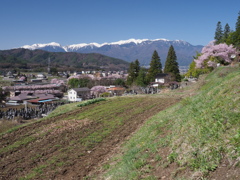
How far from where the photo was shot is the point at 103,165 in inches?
280

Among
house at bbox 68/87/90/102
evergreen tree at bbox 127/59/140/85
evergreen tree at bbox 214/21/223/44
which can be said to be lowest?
house at bbox 68/87/90/102

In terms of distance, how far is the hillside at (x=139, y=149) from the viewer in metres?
4.58

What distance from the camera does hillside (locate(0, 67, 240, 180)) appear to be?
4582mm

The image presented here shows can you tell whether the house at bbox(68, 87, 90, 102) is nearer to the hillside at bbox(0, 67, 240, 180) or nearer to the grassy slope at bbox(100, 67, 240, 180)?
the hillside at bbox(0, 67, 240, 180)

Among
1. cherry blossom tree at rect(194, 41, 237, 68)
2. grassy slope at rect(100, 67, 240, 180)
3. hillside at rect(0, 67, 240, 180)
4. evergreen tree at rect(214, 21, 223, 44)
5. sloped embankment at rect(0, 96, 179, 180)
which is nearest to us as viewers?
grassy slope at rect(100, 67, 240, 180)

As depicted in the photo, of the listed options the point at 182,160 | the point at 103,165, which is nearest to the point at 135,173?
the point at 182,160

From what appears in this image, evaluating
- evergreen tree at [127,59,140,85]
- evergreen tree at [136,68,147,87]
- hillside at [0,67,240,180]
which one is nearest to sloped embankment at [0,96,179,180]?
hillside at [0,67,240,180]

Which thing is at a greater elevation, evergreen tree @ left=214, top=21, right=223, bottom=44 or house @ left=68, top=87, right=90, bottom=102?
evergreen tree @ left=214, top=21, right=223, bottom=44

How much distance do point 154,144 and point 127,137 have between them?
3.37 m

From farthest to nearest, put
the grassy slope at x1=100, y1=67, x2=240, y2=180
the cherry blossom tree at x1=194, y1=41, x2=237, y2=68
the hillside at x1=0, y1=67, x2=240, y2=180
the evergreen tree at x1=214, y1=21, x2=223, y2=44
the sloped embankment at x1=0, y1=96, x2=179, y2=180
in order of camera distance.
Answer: the evergreen tree at x1=214, y1=21, x2=223, y2=44 → the cherry blossom tree at x1=194, y1=41, x2=237, y2=68 → the sloped embankment at x1=0, y1=96, x2=179, y2=180 → the hillside at x1=0, y1=67, x2=240, y2=180 → the grassy slope at x1=100, y1=67, x2=240, y2=180

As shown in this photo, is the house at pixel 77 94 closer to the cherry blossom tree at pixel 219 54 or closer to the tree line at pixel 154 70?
the tree line at pixel 154 70

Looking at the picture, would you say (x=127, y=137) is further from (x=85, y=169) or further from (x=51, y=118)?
(x=51, y=118)

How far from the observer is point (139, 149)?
22.9 ft

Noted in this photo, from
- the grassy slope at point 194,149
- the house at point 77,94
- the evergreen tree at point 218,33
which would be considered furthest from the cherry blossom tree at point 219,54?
the house at point 77,94
